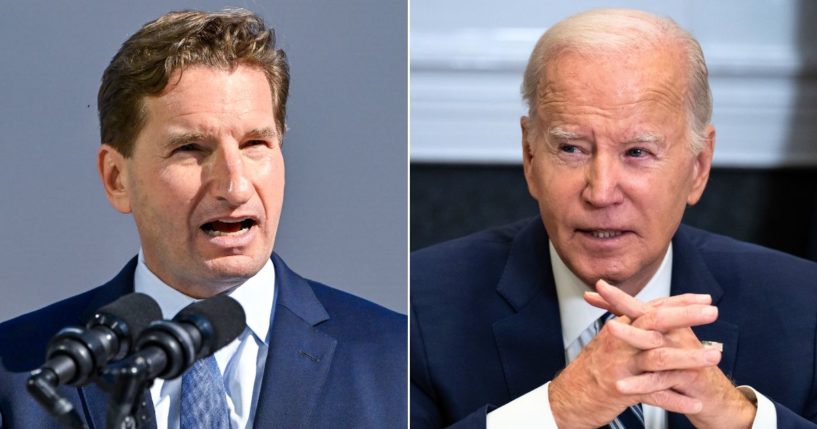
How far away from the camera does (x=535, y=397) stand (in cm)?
216

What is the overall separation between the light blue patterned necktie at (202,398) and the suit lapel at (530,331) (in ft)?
1.93

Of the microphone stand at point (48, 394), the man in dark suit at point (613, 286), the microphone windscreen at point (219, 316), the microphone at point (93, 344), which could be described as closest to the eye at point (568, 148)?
the man in dark suit at point (613, 286)

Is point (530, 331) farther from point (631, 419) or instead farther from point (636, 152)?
point (636, 152)

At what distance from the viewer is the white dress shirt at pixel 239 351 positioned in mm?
2047

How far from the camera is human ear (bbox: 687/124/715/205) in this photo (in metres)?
2.27

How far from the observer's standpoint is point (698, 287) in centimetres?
235

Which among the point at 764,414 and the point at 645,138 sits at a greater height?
the point at 645,138

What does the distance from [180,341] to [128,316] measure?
137 mm

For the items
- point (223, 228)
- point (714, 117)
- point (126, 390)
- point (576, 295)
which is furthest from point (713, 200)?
point (126, 390)

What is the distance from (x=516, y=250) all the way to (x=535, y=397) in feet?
1.22

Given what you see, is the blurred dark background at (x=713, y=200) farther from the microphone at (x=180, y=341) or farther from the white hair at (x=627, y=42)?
the microphone at (x=180, y=341)

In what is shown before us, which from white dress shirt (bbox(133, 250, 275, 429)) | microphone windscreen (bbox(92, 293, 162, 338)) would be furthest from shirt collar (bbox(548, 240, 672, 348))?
microphone windscreen (bbox(92, 293, 162, 338))

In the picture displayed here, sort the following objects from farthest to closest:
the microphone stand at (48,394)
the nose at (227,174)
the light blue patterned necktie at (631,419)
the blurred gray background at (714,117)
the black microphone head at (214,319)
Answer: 1. the blurred gray background at (714,117)
2. the light blue patterned necktie at (631,419)
3. the nose at (227,174)
4. the black microphone head at (214,319)
5. the microphone stand at (48,394)

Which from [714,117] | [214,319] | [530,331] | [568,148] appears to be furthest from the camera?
[714,117]
